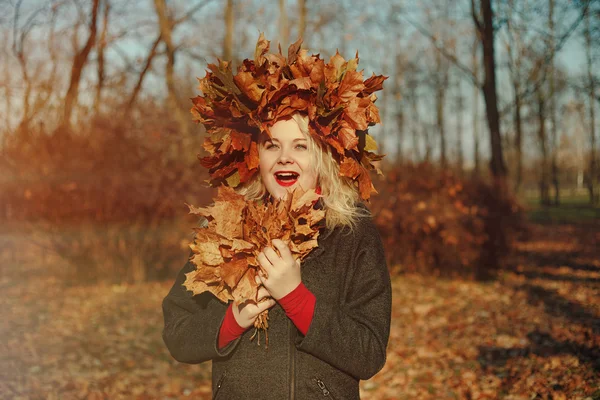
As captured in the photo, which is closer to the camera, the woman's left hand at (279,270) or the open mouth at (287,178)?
the woman's left hand at (279,270)

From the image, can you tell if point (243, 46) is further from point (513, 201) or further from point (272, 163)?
point (272, 163)

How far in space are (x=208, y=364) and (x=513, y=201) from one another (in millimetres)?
6382

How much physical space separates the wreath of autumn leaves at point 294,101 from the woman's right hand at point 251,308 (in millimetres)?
568

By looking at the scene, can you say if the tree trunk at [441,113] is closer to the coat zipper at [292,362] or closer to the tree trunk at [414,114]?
the tree trunk at [414,114]

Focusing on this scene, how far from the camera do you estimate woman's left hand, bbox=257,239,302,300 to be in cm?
184

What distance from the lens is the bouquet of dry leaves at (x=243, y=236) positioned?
6.09ft

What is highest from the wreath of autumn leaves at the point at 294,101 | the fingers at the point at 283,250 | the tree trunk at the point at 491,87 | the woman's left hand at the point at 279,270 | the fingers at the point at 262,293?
the tree trunk at the point at 491,87

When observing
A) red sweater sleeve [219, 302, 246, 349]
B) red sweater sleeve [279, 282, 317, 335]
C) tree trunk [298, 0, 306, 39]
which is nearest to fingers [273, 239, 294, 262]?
red sweater sleeve [279, 282, 317, 335]

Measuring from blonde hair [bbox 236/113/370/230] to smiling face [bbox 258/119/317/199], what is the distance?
25 mm

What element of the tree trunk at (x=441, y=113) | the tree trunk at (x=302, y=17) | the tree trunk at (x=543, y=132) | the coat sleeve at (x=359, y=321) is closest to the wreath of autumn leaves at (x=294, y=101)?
the coat sleeve at (x=359, y=321)

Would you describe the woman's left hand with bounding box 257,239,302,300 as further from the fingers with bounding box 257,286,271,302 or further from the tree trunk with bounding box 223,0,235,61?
the tree trunk with bounding box 223,0,235,61

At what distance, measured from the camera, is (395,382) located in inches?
222

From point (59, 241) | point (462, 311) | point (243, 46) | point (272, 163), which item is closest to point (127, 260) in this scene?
point (59, 241)

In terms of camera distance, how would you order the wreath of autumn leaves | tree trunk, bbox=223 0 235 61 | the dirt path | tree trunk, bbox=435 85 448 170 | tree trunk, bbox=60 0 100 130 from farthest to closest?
tree trunk, bbox=435 85 448 170 → tree trunk, bbox=60 0 100 130 → tree trunk, bbox=223 0 235 61 → the dirt path → the wreath of autumn leaves
